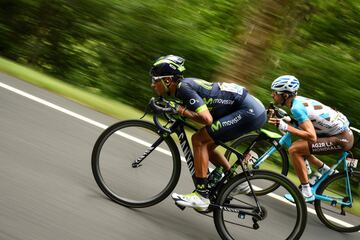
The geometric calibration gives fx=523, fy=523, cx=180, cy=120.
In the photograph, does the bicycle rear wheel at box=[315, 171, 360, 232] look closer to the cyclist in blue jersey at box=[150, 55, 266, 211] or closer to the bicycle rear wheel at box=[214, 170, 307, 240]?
the bicycle rear wheel at box=[214, 170, 307, 240]

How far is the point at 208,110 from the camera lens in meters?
5.25

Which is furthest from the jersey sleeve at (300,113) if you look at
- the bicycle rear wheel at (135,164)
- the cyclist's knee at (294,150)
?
the bicycle rear wheel at (135,164)

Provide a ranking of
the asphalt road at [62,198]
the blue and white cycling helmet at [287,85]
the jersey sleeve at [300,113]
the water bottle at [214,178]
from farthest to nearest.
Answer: the blue and white cycling helmet at [287,85] → the jersey sleeve at [300,113] → the water bottle at [214,178] → the asphalt road at [62,198]

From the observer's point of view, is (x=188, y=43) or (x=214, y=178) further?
(x=188, y=43)

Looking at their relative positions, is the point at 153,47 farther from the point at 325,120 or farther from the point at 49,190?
the point at 49,190

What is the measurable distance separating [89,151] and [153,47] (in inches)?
159

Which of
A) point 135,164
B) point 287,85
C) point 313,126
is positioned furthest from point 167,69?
point 313,126

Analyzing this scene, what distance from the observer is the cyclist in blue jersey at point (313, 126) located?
6.36m

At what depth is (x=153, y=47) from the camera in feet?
33.3

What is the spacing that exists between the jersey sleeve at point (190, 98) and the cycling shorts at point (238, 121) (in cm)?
30

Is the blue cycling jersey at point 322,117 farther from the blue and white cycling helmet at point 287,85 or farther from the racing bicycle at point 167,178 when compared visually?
the racing bicycle at point 167,178

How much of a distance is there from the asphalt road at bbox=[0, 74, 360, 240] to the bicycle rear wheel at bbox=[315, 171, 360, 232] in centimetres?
11

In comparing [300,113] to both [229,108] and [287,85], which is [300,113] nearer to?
[287,85]

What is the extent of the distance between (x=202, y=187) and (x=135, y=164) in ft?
2.72
